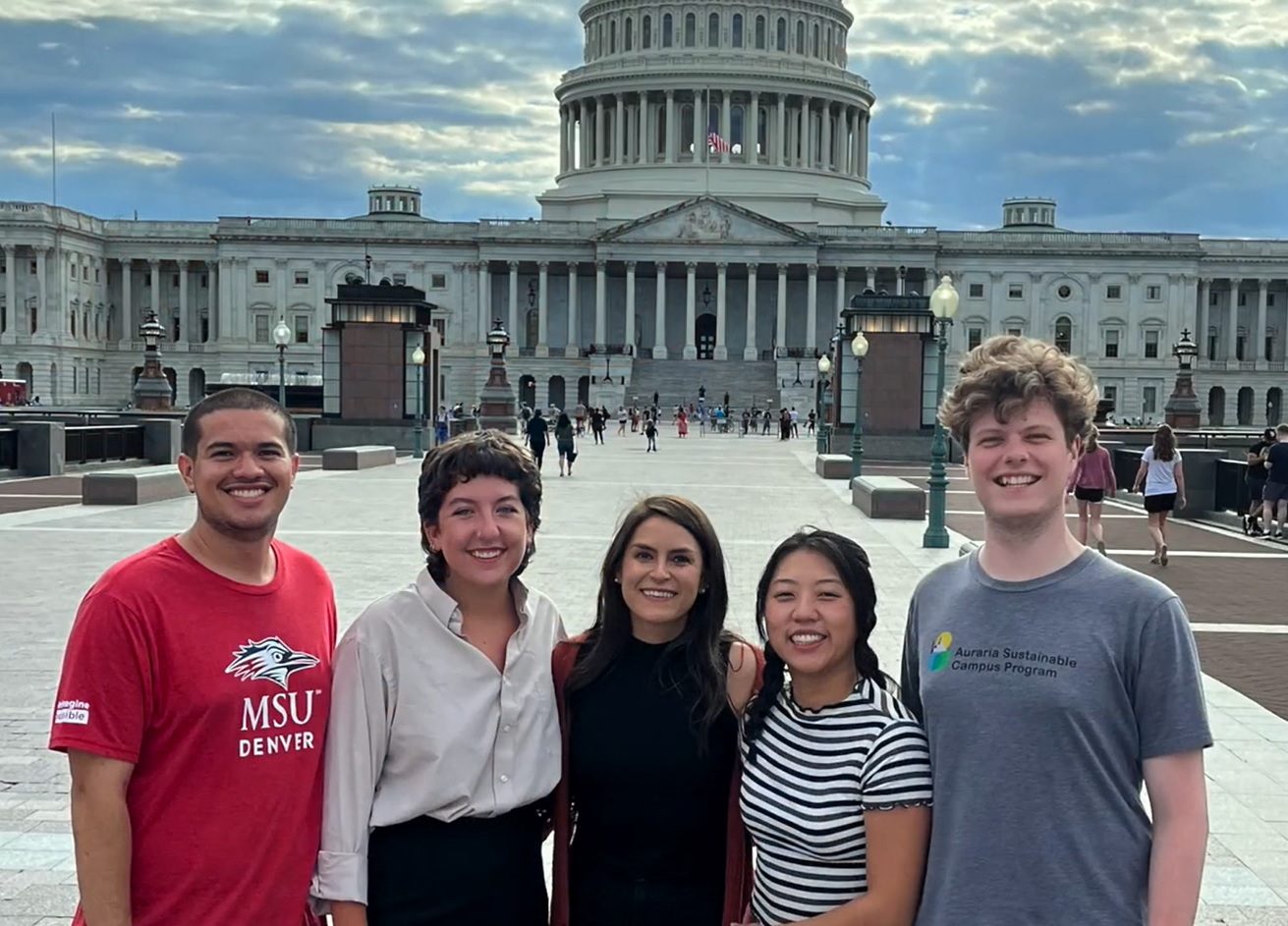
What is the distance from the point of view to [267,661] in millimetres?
3729

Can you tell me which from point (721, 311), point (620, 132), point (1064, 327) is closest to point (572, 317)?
point (721, 311)

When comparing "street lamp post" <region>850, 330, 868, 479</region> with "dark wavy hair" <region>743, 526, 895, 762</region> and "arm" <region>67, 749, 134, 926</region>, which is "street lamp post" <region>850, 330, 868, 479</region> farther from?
"arm" <region>67, 749, 134, 926</region>

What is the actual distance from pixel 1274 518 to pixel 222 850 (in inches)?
880

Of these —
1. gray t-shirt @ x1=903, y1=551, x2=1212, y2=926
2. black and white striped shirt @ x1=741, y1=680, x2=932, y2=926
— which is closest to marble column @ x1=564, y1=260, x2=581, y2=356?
black and white striped shirt @ x1=741, y1=680, x2=932, y2=926

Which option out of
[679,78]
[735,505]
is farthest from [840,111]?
[735,505]

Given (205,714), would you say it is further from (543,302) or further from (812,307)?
(543,302)

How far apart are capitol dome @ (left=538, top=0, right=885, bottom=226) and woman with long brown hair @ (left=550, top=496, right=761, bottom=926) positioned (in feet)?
358

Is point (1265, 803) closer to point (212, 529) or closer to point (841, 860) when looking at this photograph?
point (841, 860)

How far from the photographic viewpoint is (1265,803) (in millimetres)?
7898

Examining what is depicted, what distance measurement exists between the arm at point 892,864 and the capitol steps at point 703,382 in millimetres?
87457

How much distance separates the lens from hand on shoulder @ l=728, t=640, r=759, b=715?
3.99m

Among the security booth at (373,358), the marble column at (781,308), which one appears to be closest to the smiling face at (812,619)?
the security booth at (373,358)

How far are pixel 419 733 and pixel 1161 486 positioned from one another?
55.8ft

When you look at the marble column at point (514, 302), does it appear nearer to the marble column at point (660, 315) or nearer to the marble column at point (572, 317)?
the marble column at point (572, 317)
